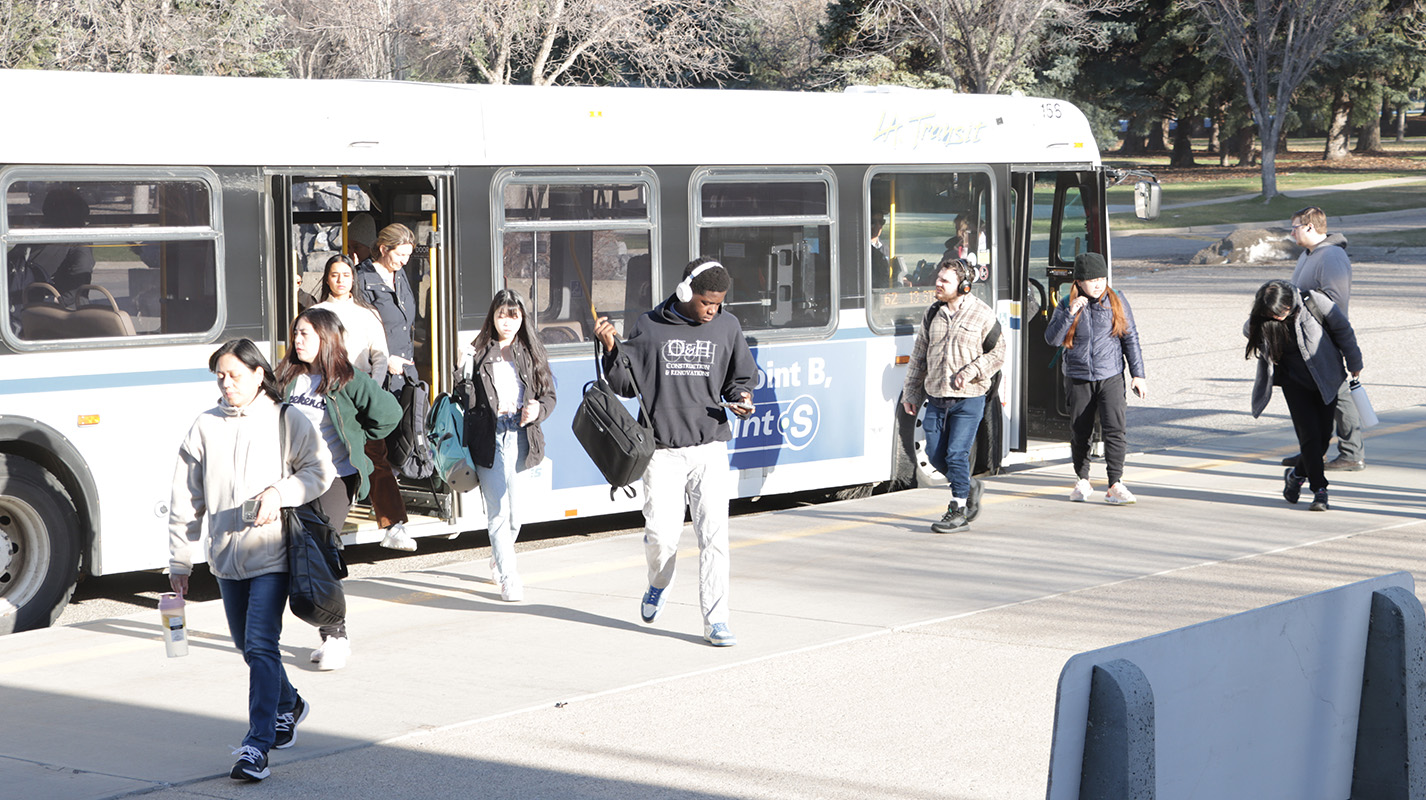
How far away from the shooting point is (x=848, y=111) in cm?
1138

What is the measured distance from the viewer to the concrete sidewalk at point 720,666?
5559 mm

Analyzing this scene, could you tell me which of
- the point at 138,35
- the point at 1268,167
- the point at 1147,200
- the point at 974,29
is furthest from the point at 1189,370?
the point at 1268,167

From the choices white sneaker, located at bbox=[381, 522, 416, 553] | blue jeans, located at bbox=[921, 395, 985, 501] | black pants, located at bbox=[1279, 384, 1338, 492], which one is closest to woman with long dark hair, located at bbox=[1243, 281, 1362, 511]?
black pants, located at bbox=[1279, 384, 1338, 492]

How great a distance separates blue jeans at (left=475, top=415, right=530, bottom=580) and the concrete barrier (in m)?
4.31

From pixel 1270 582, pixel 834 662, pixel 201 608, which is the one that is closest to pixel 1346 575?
pixel 1270 582

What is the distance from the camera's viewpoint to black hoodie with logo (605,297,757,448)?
7.18 meters

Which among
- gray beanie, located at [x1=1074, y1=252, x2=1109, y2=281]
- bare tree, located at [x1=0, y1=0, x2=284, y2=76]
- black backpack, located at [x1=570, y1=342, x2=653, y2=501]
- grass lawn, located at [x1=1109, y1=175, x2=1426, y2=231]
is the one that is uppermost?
bare tree, located at [x1=0, y1=0, x2=284, y2=76]

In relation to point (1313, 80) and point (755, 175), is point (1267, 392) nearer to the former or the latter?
point (755, 175)

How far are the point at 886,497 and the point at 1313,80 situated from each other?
1889 inches

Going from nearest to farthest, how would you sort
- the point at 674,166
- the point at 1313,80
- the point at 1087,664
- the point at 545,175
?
the point at 1087,664, the point at 545,175, the point at 674,166, the point at 1313,80

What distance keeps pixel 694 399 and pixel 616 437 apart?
1.32 feet

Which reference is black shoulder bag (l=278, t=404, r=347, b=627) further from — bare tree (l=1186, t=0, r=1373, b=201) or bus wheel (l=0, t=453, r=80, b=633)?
bare tree (l=1186, t=0, r=1373, b=201)

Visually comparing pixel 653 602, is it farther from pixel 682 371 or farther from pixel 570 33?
pixel 570 33

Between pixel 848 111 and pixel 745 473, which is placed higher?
pixel 848 111
